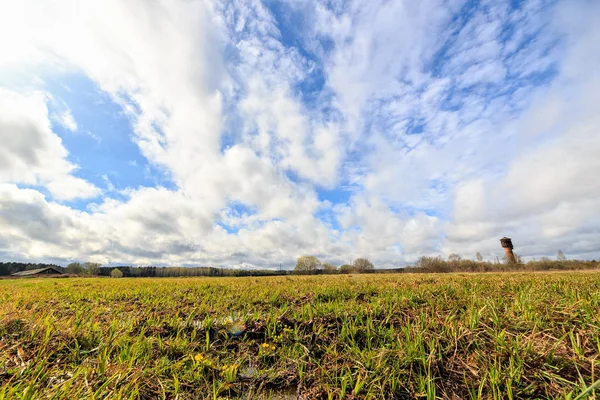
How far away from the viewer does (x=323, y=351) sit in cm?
411

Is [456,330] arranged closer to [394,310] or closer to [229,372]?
[394,310]

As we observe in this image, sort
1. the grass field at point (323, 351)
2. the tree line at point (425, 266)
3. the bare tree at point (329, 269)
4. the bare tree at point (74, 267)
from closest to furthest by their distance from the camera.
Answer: the grass field at point (323, 351)
the tree line at point (425, 266)
the bare tree at point (329, 269)
the bare tree at point (74, 267)

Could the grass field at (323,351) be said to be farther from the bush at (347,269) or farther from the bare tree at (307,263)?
the bare tree at (307,263)

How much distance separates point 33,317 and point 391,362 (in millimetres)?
6514

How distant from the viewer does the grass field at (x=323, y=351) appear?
3.05 meters

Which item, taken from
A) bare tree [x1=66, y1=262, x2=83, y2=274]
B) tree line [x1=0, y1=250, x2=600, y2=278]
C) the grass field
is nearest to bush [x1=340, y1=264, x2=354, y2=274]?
tree line [x1=0, y1=250, x2=600, y2=278]

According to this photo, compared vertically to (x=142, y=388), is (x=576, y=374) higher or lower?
higher

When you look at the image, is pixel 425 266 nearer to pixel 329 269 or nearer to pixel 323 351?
pixel 329 269

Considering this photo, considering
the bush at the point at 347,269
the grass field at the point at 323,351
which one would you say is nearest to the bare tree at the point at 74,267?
the bush at the point at 347,269

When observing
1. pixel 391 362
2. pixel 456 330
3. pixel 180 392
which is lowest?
pixel 180 392

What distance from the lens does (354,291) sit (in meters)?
6.76

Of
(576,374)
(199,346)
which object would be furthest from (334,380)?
(576,374)

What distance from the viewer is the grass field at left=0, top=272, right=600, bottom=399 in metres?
3.05

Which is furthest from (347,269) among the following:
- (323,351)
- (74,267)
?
(74,267)
